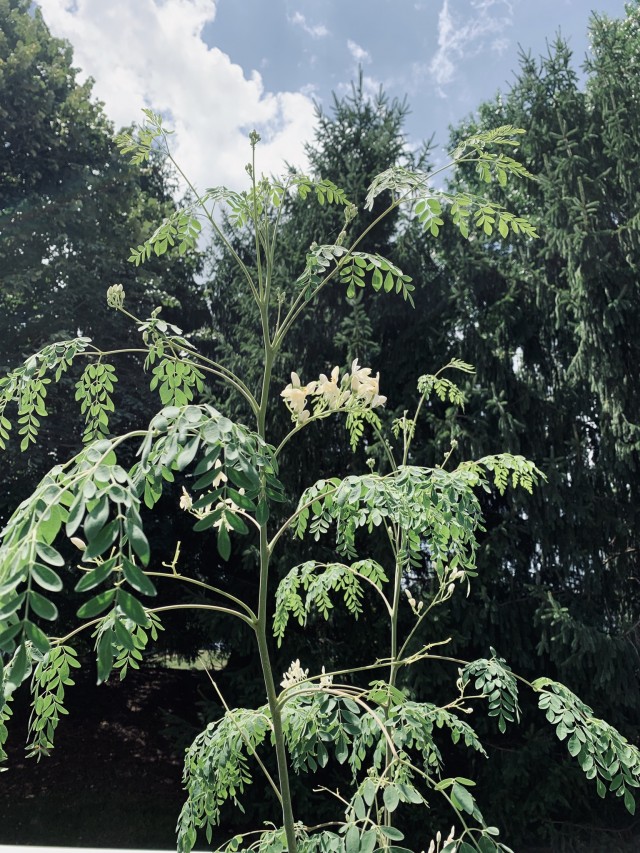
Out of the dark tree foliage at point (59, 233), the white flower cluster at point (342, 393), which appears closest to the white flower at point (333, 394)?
the white flower cluster at point (342, 393)

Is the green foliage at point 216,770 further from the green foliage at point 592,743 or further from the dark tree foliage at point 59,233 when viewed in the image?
the dark tree foliage at point 59,233

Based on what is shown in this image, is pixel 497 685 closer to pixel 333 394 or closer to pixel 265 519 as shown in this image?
pixel 333 394

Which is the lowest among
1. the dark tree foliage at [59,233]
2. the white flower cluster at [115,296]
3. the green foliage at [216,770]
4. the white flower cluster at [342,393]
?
the green foliage at [216,770]

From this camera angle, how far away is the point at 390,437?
5.89 metres

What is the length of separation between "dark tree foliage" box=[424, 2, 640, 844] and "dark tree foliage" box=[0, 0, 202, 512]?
148 inches

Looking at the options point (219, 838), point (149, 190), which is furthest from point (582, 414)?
point (149, 190)

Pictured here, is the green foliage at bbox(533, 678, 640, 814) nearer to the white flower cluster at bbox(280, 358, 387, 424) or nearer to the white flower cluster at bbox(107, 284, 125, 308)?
the white flower cluster at bbox(280, 358, 387, 424)

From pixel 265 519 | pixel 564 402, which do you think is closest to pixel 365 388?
pixel 265 519

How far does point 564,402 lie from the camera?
624 cm

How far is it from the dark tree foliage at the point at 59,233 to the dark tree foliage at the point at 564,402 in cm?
377

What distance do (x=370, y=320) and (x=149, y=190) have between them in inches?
231

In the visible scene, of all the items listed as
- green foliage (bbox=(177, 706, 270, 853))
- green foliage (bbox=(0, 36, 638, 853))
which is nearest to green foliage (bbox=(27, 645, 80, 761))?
green foliage (bbox=(0, 36, 638, 853))

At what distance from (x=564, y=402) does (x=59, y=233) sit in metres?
5.90

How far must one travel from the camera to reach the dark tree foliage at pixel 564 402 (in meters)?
5.45
